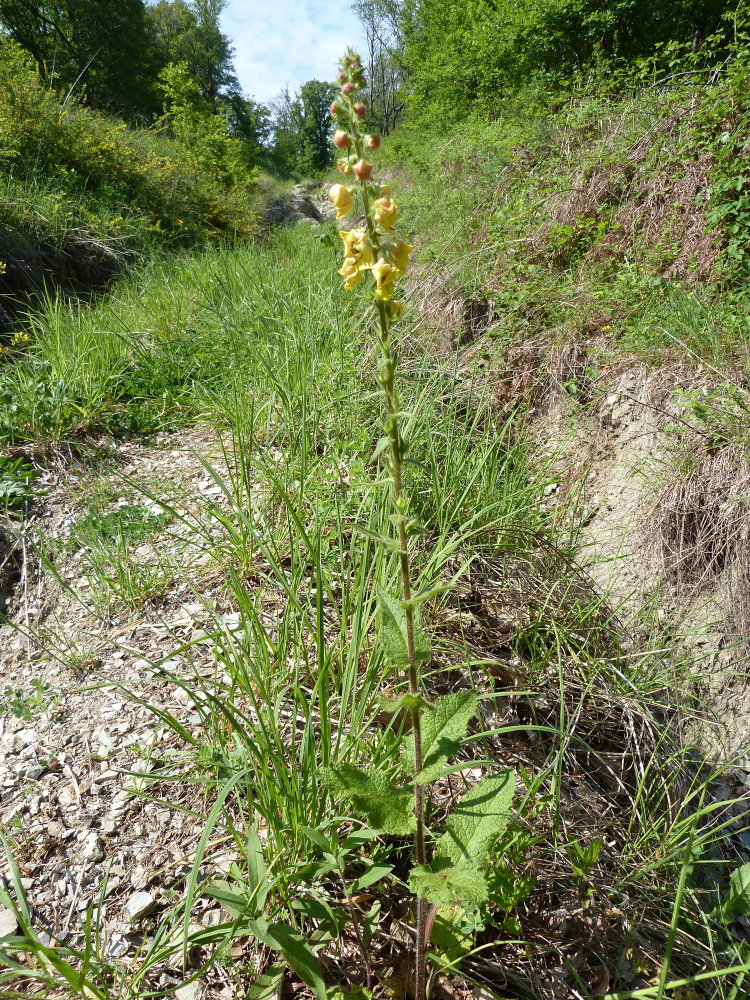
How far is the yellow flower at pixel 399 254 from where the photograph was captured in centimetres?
88

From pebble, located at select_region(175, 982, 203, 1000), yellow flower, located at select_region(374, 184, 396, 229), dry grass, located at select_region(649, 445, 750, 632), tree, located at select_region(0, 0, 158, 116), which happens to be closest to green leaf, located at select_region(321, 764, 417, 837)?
pebble, located at select_region(175, 982, 203, 1000)

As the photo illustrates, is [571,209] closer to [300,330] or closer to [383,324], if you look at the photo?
[300,330]

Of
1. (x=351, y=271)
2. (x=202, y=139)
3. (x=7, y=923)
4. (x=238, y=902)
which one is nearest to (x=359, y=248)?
(x=351, y=271)

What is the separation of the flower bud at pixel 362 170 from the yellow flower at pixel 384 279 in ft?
0.40

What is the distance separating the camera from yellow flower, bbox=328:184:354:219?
3.02ft

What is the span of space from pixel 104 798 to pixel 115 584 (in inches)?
31.2

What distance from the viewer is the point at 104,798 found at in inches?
56.5

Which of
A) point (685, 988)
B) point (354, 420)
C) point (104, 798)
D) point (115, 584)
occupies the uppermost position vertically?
point (354, 420)

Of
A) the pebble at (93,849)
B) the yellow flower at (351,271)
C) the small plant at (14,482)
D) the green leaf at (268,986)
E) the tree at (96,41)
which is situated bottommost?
the green leaf at (268,986)

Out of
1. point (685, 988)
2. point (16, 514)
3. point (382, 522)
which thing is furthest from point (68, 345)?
point (685, 988)

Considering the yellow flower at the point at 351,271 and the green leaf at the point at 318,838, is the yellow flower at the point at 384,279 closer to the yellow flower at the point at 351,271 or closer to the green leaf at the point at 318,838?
the yellow flower at the point at 351,271

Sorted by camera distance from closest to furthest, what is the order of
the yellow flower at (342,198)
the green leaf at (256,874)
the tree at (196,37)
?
the yellow flower at (342,198) → the green leaf at (256,874) → the tree at (196,37)

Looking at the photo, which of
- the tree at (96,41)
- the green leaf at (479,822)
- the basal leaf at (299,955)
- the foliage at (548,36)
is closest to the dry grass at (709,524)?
the green leaf at (479,822)

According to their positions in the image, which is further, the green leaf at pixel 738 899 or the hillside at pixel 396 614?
the green leaf at pixel 738 899
